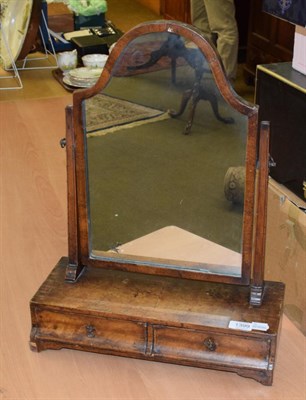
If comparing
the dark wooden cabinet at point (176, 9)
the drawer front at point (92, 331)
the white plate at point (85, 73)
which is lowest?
the dark wooden cabinet at point (176, 9)

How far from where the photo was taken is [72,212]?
3.45ft

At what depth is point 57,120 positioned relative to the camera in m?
1.89

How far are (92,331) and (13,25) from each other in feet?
4.40

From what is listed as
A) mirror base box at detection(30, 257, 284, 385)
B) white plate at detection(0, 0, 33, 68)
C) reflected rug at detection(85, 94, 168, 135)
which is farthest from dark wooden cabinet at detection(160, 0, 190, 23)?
mirror base box at detection(30, 257, 284, 385)

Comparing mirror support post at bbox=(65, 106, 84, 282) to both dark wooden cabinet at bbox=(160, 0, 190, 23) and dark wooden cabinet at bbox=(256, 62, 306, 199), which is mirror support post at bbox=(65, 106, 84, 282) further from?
dark wooden cabinet at bbox=(160, 0, 190, 23)

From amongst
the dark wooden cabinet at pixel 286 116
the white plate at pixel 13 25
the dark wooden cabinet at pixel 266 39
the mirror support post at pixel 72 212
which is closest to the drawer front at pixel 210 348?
the mirror support post at pixel 72 212

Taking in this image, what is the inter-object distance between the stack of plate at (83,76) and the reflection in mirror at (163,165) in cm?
96

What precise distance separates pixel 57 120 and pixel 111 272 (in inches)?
35.2

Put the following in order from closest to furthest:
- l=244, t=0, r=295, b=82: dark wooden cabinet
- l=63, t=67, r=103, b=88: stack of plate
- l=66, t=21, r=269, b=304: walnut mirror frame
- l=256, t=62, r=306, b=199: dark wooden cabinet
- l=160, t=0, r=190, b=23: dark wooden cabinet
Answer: l=66, t=21, r=269, b=304: walnut mirror frame, l=256, t=62, r=306, b=199: dark wooden cabinet, l=63, t=67, r=103, b=88: stack of plate, l=244, t=0, r=295, b=82: dark wooden cabinet, l=160, t=0, r=190, b=23: dark wooden cabinet

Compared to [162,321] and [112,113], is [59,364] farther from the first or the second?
[112,113]

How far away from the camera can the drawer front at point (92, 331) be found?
3.28ft

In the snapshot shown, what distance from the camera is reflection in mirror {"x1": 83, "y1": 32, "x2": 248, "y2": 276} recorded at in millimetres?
971

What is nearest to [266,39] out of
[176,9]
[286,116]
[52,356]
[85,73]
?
[176,9]

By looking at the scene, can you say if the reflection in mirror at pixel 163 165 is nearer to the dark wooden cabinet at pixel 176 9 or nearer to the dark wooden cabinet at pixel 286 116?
the dark wooden cabinet at pixel 286 116
